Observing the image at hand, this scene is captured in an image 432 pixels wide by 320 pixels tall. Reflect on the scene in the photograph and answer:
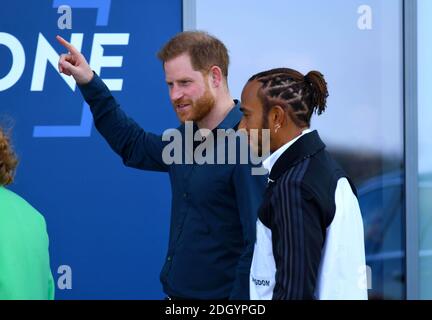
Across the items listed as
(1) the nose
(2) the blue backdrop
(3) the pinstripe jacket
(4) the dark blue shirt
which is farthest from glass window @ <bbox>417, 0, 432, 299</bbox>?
(3) the pinstripe jacket

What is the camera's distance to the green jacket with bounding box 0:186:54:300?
2.22 meters

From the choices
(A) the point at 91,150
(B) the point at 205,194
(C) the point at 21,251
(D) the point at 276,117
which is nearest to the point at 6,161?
(C) the point at 21,251

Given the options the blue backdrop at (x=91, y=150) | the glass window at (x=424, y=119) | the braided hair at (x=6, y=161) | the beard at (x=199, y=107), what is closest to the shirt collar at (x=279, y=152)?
the beard at (x=199, y=107)

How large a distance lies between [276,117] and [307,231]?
0.39 metres

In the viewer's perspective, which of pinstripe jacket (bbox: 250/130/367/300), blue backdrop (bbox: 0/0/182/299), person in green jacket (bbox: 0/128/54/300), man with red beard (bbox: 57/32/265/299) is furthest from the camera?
blue backdrop (bbox: 0/0/182/299)

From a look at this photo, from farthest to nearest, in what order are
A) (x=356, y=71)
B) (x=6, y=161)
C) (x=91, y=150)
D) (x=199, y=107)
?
(x=356, y=71) → (x=91, y=150) → (x=199, y=107) → (x=6, y=161)

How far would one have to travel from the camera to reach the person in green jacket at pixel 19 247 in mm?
2217

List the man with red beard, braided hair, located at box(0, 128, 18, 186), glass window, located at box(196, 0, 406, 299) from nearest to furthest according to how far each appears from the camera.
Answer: braided hair, located at box(0, 128, 18, 186)
the man with red beard
glass window, located at box(196, 0, 406, 299)

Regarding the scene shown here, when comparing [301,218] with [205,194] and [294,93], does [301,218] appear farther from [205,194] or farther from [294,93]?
[205,194]

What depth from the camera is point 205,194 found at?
2.76 meters

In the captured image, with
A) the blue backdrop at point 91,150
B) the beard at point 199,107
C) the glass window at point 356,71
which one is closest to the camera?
the beard at point 199,107

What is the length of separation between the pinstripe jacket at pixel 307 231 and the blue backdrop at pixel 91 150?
2119 millimetres

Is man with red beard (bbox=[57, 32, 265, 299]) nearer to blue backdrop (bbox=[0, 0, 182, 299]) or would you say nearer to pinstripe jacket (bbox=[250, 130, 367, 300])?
pinstripe jacket (bbox=[250, 130, 367, 300])

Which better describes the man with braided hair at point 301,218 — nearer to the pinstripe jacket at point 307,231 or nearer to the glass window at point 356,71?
the pinstripe jacket at point 307,231
